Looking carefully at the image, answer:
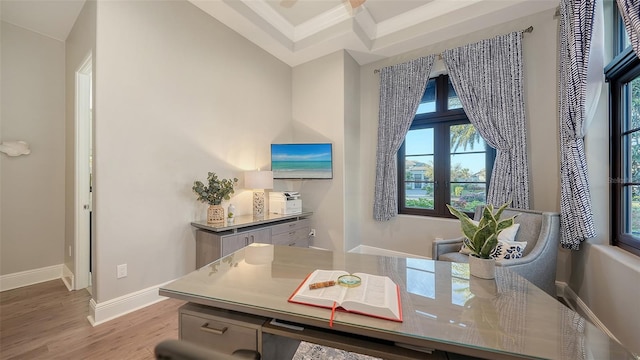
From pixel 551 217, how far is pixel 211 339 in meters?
2.79

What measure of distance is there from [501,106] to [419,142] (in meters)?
1.01

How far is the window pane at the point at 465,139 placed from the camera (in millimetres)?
3076

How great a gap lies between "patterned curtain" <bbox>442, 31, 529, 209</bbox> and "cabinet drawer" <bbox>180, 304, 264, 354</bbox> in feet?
9.66

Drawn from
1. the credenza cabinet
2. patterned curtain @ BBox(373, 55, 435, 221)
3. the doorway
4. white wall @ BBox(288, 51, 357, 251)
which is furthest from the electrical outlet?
patterned curtain @ BBox(373, 55, 435, 221)

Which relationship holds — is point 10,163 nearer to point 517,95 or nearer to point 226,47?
point 226,47

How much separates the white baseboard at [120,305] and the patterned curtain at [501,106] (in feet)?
12.1

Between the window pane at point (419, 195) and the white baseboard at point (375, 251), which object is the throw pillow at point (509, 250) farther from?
the white baseboard at point (375, 251)

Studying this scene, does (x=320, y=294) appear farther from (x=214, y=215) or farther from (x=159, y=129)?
(x=159, y=129)

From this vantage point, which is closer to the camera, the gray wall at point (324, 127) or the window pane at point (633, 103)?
the window pane at point (633, 103)

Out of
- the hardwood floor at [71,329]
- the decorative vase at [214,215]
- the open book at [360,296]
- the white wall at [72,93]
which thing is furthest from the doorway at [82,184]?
the open book at [360,296]

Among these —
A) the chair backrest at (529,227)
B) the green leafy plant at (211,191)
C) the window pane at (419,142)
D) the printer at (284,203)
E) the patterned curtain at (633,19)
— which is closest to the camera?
the patterned curtain at (633,19)

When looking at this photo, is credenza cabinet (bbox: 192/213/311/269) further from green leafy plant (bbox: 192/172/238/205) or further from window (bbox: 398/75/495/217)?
window (bbox: 398/75/495/217)

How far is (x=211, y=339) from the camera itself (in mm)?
906

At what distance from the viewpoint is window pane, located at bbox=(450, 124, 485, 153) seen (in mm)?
3076
